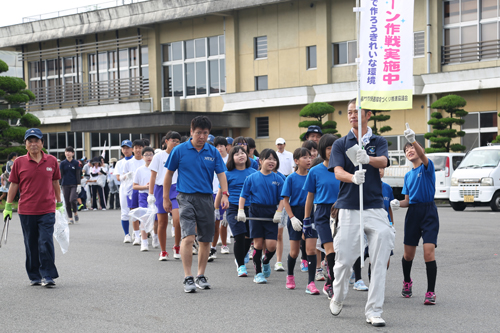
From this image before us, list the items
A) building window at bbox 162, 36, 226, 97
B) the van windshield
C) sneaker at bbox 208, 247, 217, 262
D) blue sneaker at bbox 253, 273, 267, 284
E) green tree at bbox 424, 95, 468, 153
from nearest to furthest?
blue sneaker at bbox 253, 273, 267, 284, sneaker at bbox 208, 247, 217, 262, the van windshield, green tree at bbox 424, 95, 468, 153, building window at bbox 162, 36, 226, 97

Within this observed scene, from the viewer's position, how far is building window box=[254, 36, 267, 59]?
37.2 meters

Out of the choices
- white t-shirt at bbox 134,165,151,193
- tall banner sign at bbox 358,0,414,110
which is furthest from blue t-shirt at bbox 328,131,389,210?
white t-shirt at bbox 134,165,151,193

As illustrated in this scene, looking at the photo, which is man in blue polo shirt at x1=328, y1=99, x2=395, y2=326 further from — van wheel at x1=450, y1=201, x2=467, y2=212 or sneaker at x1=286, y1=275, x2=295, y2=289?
van wheel at x1=450, y1=201, x2=467, y2=212

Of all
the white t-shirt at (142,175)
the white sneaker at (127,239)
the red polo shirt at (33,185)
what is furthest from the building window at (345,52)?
the red polo shirt at (33,185)

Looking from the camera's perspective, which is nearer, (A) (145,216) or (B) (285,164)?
(A) (145,216)

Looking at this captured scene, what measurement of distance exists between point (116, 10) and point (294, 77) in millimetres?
12687

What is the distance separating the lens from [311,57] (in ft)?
117

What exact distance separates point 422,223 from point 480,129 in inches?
952

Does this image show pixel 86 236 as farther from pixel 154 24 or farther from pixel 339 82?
pixel 154 24

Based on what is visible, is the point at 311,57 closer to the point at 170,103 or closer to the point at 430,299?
the point at 170,103

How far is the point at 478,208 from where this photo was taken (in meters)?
22.7

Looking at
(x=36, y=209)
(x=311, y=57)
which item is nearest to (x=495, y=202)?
(x=36, y=209)

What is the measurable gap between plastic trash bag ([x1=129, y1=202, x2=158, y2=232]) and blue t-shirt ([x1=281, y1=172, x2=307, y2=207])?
4.43m

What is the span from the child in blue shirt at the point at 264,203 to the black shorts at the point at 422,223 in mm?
1933
